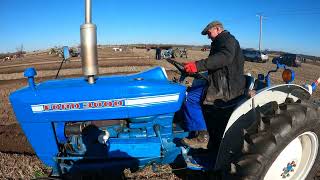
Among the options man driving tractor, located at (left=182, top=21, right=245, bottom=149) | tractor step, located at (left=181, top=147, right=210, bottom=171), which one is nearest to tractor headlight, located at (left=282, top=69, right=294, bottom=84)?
man driving tractor, located at (left=182, top=21, right=245, bottom=149)

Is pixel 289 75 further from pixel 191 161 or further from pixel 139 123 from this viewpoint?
pixel 139 123

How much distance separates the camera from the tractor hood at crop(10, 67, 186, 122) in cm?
379

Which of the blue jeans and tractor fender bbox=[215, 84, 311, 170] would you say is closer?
tractor fender bbox=[215, 84, 311, 170]

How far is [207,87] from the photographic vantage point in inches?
163

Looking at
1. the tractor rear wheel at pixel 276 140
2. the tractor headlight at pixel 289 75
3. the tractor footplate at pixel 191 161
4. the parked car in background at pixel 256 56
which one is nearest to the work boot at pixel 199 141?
the tractor footplate at pixel 191 161

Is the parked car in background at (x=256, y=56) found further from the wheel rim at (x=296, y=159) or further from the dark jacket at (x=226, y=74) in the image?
the wheel rim at (x=296, y=159)

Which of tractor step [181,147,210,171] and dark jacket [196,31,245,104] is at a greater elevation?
dark jacket [196,31,245,104]

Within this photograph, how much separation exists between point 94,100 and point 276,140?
6.53 ft

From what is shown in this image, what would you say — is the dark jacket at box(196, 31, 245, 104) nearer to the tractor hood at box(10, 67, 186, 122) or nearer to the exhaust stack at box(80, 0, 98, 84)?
the tractor hood at box(10, 67, 186, 122)

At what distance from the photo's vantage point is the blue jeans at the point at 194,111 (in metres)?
4.09

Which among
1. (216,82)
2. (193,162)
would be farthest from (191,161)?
(216,82)

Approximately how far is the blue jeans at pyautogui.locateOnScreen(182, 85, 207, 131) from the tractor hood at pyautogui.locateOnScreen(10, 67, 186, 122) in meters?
0.21

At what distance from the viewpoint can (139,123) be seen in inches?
162

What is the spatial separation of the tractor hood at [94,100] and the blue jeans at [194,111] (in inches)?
8.5
